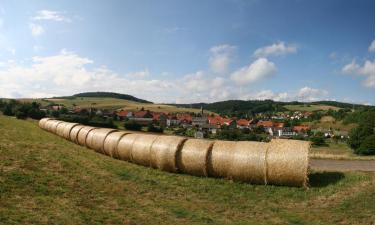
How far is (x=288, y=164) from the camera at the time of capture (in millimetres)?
13336

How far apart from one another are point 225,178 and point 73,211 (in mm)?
7021

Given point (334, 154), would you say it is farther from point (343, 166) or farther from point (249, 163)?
point (249, 163)

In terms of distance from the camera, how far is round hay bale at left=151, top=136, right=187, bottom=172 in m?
16.3

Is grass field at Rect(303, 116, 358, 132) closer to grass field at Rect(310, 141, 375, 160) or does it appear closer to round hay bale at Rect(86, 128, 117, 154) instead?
grass field at Rect(310, 141, 375, 160)

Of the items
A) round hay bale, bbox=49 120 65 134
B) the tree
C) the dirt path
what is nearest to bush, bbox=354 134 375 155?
the tree

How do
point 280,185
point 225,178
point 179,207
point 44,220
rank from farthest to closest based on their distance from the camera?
1. point 225,178
2. point 280,185
3. point 179,207
4. point 44,220

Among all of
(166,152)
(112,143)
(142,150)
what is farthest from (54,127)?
(166,152)

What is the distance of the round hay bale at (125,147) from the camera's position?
19672mm

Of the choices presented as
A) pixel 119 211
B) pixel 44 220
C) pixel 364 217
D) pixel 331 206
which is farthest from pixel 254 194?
pixel 44 220

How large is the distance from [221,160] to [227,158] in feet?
0.98

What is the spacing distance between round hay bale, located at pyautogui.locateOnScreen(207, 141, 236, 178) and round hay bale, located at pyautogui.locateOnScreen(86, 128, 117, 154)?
1031 cm

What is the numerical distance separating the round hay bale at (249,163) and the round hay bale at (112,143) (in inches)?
357

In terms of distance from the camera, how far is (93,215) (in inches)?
376

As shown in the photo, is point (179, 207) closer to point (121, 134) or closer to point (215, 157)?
Result: point (215, 157)
